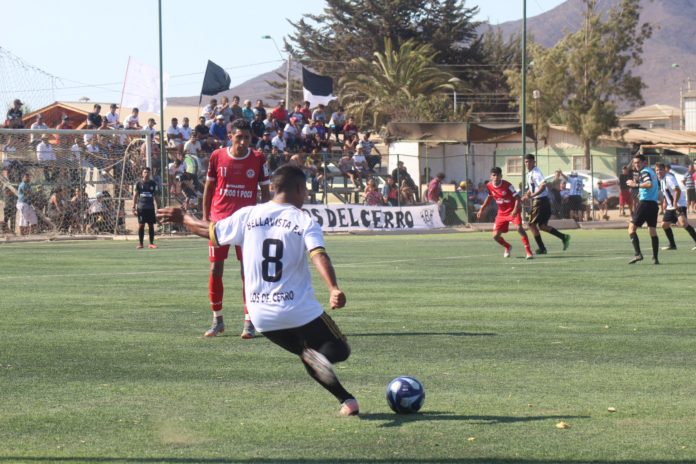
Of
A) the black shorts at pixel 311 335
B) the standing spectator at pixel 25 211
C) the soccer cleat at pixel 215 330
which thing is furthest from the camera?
the standing spectator at pixel 25 211

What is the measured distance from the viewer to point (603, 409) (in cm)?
764

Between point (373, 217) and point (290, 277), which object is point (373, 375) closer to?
point (290, 277)

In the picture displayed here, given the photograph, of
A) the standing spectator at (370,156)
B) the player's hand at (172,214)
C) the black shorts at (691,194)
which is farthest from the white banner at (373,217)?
the player's hand at (172,214)

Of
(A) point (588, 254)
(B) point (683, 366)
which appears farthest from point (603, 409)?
(A) point (588, 254)

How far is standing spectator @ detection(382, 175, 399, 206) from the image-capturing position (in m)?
37.8

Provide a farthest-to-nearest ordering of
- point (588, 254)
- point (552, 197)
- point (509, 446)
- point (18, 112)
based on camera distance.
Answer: point (552, 197) < point (18, 112) < point (588, 254) < point (509, 446)

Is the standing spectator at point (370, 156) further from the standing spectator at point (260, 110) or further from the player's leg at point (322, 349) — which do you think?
the player's leg at point (322, 349)

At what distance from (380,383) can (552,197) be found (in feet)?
108

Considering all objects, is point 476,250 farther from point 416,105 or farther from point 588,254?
point 416,105

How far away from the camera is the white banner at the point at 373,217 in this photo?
3584 cm

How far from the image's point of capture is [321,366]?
7.28m

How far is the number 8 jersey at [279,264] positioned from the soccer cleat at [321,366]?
22cm

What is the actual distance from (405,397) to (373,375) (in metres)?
1.65

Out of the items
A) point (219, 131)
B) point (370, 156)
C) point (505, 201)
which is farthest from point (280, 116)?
point (505, 201)
